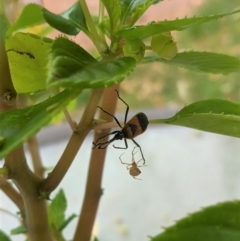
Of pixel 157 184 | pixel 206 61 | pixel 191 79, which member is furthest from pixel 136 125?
pixel 191 79

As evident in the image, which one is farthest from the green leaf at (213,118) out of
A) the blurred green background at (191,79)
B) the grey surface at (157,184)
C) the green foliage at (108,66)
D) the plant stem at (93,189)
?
the blurred green background at (191,79)

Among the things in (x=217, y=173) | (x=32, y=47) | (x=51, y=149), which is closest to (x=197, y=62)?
(x=32, y=47)

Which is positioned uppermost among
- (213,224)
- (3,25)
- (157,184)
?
(157,184)

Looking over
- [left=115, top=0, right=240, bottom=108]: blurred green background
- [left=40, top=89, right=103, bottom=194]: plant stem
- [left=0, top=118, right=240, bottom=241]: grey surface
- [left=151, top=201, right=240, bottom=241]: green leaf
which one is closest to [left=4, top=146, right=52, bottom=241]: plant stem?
[left=40, top=89, right=103, bottom=194]: plant stem

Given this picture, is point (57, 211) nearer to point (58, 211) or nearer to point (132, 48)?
point (58, 211)

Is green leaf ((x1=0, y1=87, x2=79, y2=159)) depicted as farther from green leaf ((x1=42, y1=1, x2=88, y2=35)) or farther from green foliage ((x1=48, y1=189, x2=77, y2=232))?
green foliage ((x1=48, y1=189, x2=77, y2=232))

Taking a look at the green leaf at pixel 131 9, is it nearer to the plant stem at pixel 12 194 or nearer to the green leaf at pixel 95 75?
the green leaf at pixel 95 75

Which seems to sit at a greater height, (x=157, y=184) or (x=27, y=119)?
(x=157, y=184)
